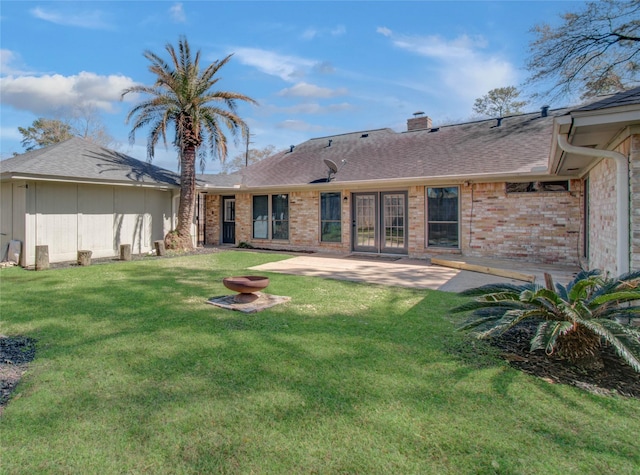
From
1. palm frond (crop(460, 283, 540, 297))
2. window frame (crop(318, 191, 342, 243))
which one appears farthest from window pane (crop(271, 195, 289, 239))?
palm frond (crop(460, 283, 540, 297))

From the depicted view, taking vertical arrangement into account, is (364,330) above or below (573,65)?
below

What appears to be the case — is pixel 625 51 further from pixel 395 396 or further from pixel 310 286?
pixel 395 396

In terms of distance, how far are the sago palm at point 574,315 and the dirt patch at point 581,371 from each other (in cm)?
14

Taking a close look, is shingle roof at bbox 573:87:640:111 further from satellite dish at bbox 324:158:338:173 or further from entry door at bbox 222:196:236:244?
entry door at bbox 222:196:236:244

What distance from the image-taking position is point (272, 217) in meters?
14.6

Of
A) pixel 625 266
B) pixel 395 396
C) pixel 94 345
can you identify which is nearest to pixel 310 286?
pixel 94 345

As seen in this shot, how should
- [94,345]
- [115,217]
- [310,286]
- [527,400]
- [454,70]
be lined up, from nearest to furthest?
1. [527,400]
2. [94,345]
3. [310,286]
4. [115,217]
5. [454,70]

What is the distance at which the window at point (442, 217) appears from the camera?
11.1 metres

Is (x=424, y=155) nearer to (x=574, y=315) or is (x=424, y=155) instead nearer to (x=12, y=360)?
(x=574, y=315)

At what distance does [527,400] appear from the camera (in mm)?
2936

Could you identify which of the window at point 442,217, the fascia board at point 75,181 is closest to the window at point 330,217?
the window at point 442,217

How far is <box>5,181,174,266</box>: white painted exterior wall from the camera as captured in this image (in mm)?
10031

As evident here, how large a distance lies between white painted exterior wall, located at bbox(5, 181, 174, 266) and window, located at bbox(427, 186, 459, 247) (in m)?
9.60

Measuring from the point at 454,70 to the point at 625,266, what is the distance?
35.9ft
